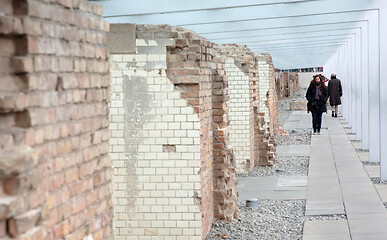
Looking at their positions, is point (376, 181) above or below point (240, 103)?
below

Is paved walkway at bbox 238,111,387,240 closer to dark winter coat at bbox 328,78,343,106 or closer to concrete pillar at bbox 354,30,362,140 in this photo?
concrete pillar at bbox 354,30,362,140

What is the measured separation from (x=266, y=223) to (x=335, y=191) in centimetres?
242

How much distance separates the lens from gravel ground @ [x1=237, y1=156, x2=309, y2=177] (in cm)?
1351

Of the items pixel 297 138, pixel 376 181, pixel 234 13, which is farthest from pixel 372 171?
pixel 297 138

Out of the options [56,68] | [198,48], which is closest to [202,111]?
[198,48]

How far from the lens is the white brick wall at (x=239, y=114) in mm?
13555

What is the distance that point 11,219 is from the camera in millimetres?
2859

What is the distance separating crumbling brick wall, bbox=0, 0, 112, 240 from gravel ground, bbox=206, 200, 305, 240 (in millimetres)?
4278

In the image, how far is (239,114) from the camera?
13.6 metres

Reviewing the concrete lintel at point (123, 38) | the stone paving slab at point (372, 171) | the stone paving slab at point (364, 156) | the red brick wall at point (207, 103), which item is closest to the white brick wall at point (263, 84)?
the stone paving slab at point (364, 156)

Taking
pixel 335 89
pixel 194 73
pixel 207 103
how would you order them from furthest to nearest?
1. pixel 335 89
2. pixel 207 103
3. pixel 194 73

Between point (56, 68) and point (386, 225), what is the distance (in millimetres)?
6057

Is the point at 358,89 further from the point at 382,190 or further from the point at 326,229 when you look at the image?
the point at 326,229

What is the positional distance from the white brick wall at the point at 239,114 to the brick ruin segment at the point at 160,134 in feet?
19.8
